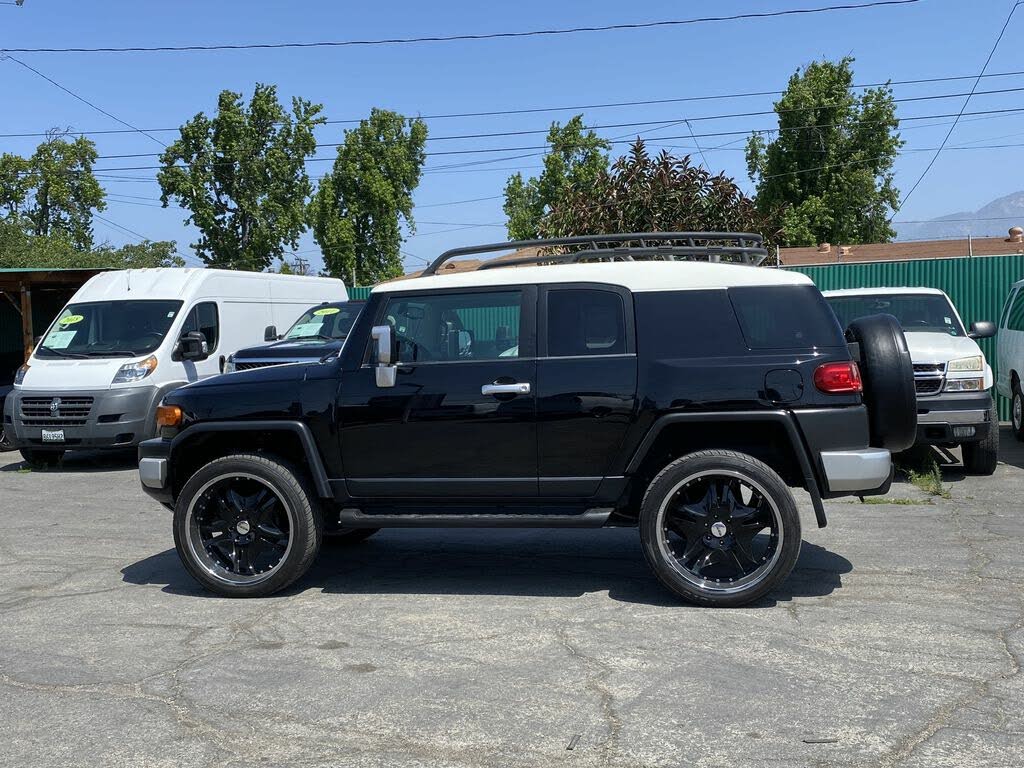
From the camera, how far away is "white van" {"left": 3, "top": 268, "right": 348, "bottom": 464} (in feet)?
40.5

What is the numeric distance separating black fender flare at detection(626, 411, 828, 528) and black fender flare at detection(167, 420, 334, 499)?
1.83 metres

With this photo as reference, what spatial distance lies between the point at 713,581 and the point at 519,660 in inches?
54.2

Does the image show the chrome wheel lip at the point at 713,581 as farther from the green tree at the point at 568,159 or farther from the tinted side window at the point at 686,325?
the green tree at the point at 568,159

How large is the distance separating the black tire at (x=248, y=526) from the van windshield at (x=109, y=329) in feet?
23.7

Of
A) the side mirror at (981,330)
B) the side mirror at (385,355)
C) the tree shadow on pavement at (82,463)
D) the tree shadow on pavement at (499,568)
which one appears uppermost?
the side mirror at (981,330)

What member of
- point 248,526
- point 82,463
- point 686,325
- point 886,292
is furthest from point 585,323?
point 82,463

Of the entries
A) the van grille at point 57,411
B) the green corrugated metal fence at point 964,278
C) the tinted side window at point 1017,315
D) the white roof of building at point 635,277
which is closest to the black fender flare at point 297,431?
the white roof of building at point 635,277

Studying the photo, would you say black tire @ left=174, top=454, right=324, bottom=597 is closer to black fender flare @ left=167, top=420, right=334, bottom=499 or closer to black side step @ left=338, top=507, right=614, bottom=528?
black fender flare @ left=167, top=420, right=334, bottom=499

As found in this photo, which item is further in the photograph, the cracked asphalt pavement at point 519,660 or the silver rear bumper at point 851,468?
the silver rear bumper at point 851,468

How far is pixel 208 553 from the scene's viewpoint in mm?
6270

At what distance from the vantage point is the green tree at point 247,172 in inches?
2201

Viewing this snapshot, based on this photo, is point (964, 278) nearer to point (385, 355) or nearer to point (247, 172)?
point (385, 355)

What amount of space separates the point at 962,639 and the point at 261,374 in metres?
4.15

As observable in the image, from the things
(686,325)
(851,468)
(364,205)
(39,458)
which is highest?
(364,205)
